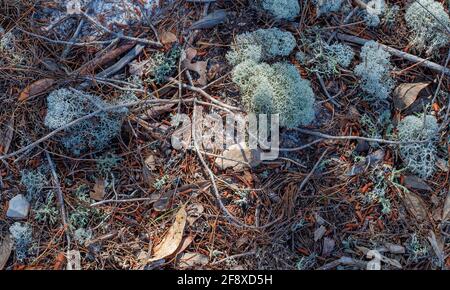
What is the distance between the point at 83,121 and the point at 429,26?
90.8 inches

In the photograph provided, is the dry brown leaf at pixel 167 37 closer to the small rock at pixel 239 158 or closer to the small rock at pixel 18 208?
the small rock at pixel 239 158

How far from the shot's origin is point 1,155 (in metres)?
2.77

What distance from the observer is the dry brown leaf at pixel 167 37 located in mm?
2885

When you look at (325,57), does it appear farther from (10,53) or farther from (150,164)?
(10,53)

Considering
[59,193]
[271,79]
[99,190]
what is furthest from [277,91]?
[59,193]

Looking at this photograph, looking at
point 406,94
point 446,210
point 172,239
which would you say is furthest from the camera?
point 406,94

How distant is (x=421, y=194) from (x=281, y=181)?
894 mm

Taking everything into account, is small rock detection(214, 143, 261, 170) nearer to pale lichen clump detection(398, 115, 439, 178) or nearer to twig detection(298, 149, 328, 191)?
twig detection(298, 149, 328, 191)

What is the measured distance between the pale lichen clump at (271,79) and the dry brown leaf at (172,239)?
79cm

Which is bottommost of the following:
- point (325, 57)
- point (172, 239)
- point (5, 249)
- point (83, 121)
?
point (5, 249)

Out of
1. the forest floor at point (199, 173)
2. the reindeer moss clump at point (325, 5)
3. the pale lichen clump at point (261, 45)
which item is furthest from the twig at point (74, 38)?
the reindeer moss clump at point (325, 5)

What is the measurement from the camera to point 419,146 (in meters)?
2.77
